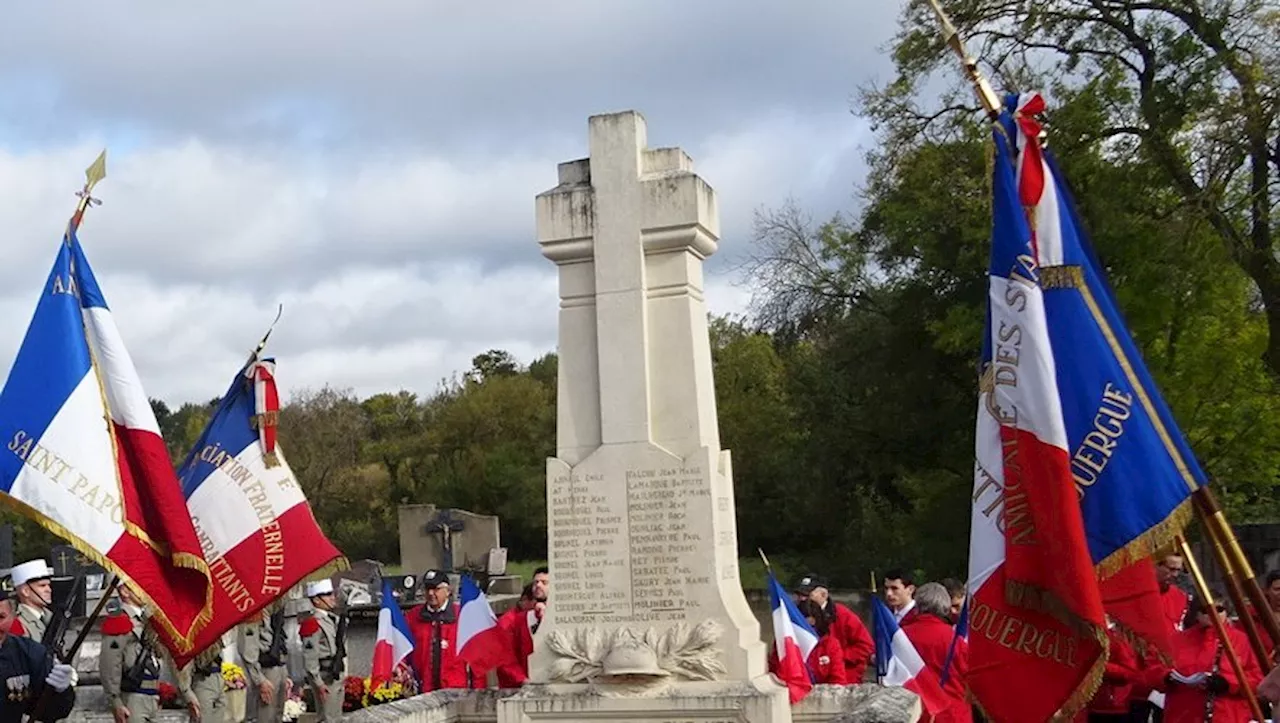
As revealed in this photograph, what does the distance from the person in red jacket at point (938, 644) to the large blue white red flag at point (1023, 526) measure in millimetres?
2937

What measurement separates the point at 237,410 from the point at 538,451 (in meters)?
37.0

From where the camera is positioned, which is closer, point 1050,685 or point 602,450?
point 1050,685

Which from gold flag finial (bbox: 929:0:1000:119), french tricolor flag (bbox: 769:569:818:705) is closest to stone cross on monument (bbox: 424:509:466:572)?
french tricolor flag (bbox: 769:569:818:705)

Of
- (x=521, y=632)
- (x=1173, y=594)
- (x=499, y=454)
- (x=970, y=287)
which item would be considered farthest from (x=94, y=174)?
(x=499, y=454)

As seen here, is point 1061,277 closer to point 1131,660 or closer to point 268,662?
point 1131,660

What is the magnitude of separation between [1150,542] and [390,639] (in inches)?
334

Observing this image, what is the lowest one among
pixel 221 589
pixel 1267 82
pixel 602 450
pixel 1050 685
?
pixel 1050 685

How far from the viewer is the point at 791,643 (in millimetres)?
9469

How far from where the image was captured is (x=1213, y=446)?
2495 centimetres

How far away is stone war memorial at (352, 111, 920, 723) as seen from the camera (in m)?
7.96

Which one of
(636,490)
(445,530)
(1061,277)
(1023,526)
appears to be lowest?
(1023,526)

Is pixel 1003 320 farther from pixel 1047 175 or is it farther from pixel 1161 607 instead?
pixel 1161 607

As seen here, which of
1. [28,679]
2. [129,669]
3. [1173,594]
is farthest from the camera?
[129,669]

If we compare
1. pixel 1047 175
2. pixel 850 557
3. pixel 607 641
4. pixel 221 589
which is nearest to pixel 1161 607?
pixel 1047 175
